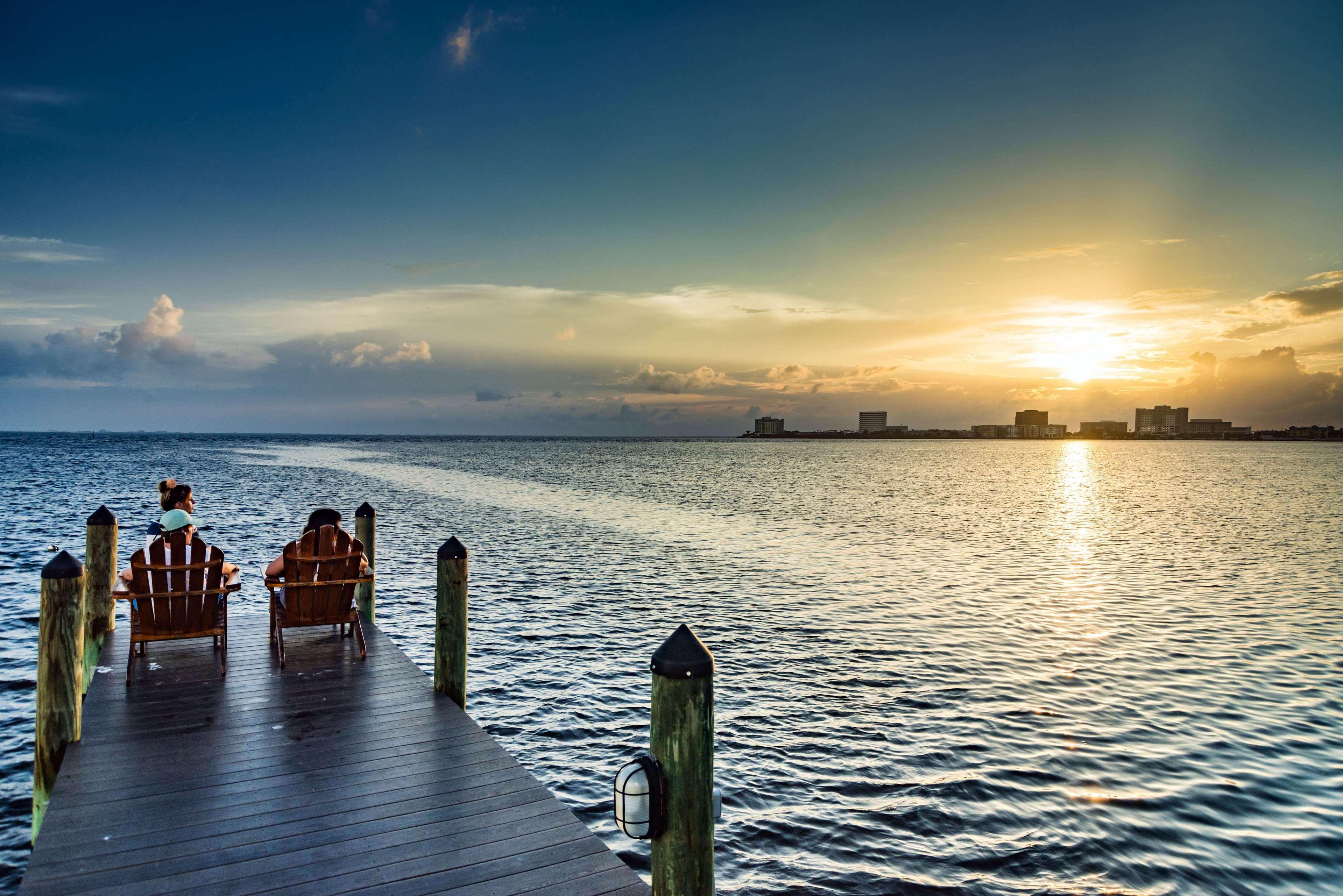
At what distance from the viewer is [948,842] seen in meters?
6.68

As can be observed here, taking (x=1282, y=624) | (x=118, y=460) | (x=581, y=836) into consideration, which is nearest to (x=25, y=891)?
(x=581, y=836)

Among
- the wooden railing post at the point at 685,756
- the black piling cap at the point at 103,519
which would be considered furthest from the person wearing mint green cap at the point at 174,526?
the wooden railing post at the point at 685,756

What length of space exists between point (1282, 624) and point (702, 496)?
33493 millimetres

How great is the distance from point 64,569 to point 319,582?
2714mm

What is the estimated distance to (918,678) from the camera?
1127 cm

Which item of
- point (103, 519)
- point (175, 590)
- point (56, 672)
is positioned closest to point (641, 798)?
point (56, 672)

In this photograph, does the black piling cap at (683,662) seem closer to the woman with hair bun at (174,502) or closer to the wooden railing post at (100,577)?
the woman with hair bun at (174,502)

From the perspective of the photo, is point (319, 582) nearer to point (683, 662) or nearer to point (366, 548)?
point (366, 548)

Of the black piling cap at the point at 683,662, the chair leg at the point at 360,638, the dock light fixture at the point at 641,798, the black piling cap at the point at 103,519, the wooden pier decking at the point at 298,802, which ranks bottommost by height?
the wooden pier decking at the point at 298,802

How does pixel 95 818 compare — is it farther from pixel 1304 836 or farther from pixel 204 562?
pixel 1304 836

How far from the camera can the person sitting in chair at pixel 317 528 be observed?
27.9ft

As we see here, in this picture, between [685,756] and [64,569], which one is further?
[64,569]

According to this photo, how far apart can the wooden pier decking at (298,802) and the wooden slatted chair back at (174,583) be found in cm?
52

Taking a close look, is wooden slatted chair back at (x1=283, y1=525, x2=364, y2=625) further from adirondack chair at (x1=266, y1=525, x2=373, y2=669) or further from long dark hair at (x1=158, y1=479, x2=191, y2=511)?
long dark hair at (x1=158, y1=479, x2=191, y2=511)
